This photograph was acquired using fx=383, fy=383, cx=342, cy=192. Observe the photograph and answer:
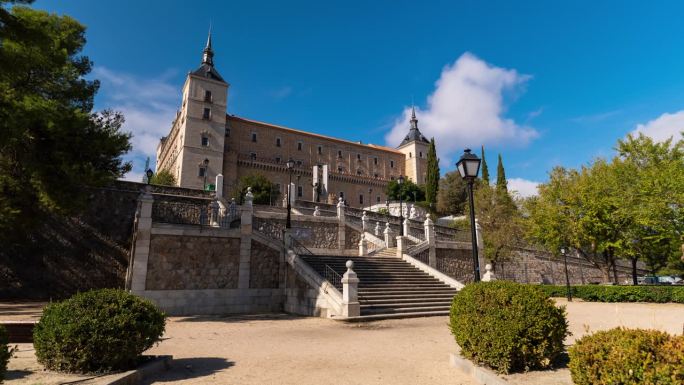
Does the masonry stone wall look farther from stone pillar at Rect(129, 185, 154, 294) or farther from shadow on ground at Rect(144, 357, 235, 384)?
shadow on ground at Rect(144, 357, 235, 384)

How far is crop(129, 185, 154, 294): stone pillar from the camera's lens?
14391mm

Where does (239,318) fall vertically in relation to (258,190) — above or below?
below

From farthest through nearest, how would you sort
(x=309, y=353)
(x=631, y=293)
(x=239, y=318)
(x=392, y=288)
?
(x=631, y=293), (x=392, y=288), (x=239, y=318), (x=309, y=353)

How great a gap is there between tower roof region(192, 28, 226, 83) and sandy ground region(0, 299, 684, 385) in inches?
1987

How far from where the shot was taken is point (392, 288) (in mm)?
16500

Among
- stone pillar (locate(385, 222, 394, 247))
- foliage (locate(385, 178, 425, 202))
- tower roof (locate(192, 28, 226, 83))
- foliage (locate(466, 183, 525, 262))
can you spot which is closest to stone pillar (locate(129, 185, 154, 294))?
stone pillar (locate(385, 222, 394, 247))

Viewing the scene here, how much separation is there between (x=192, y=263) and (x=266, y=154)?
5125cm

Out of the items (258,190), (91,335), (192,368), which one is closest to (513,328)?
(192,368)

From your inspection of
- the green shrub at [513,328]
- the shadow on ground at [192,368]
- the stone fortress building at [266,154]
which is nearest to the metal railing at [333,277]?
the shadow on ground at [192,368]

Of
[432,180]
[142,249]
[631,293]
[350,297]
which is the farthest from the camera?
[432,180]

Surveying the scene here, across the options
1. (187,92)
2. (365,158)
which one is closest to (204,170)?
(187,92)

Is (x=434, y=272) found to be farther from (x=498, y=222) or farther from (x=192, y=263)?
(x=498, y=222)

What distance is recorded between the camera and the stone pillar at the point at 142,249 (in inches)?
567

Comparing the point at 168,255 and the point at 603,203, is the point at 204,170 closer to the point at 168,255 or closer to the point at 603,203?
the point at 168,255
